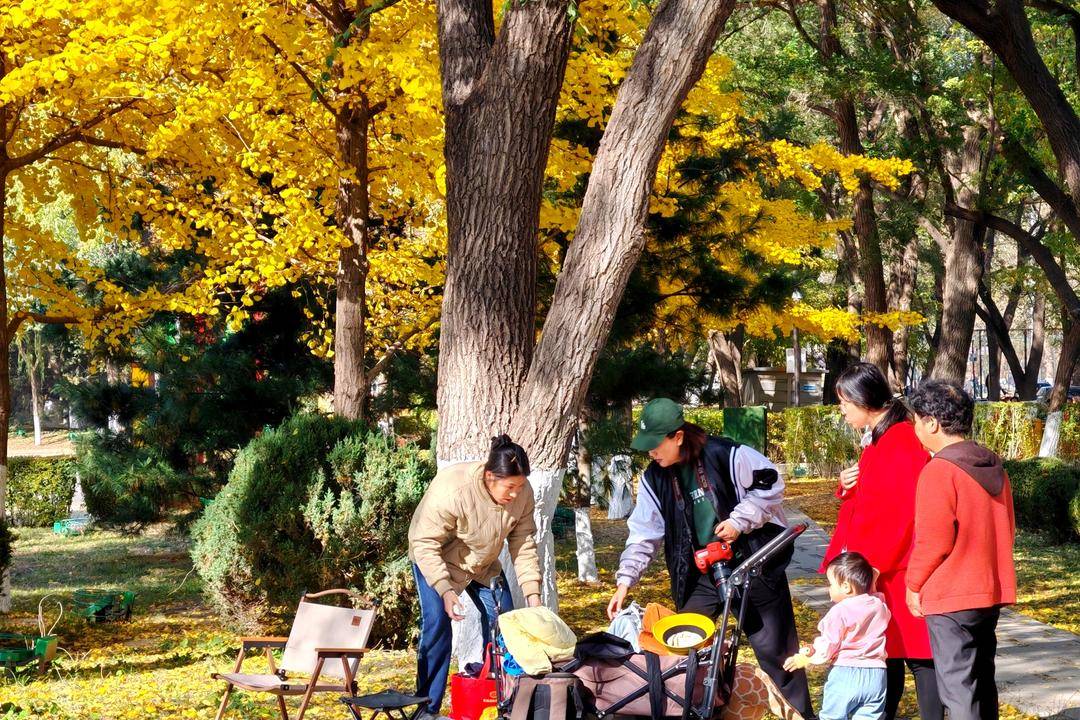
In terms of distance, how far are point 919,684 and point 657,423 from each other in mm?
1589

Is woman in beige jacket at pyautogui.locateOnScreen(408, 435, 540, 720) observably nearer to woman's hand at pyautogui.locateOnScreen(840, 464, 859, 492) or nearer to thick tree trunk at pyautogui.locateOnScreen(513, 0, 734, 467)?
thick tree trunk at pyautogui.locateOnScreen(513, 0, 734, 467)

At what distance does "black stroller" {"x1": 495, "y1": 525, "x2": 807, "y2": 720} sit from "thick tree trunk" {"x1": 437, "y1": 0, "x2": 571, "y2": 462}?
7.90ft

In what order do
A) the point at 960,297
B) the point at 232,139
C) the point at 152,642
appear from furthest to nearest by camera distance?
the point at 960,297
the point at 232,139
the point at 152,642

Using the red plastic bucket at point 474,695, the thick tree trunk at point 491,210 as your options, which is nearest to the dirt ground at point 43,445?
the thick tree trunk at point 491,210

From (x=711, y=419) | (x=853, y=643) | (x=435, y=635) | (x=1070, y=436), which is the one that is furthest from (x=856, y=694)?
(x=1070, y=436)

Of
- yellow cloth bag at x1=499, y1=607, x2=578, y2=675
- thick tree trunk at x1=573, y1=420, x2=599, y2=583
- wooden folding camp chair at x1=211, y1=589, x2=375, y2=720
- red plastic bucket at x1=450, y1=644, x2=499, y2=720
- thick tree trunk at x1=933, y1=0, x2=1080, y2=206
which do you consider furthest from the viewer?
thick tree trunk at x1=573, y1=420, x2=599, y2=583

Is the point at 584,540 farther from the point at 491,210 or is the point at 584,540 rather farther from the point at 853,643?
the point at 853,643

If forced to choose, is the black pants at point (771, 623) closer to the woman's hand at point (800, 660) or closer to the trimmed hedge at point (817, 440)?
the woman's hand at point (800, 660)

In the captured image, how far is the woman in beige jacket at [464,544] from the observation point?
212 inches

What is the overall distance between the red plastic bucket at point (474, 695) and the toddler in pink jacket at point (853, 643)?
1237 mm

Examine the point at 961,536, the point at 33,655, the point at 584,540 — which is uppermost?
the point at 961,536

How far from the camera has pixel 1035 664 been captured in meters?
7.67

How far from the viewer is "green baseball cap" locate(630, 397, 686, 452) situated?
4914 millimetres

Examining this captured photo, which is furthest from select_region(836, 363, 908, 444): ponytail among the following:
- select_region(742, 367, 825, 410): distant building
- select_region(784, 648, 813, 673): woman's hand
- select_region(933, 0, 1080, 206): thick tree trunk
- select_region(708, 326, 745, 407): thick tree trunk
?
select_region(742, 367, 825, 410): distant building
